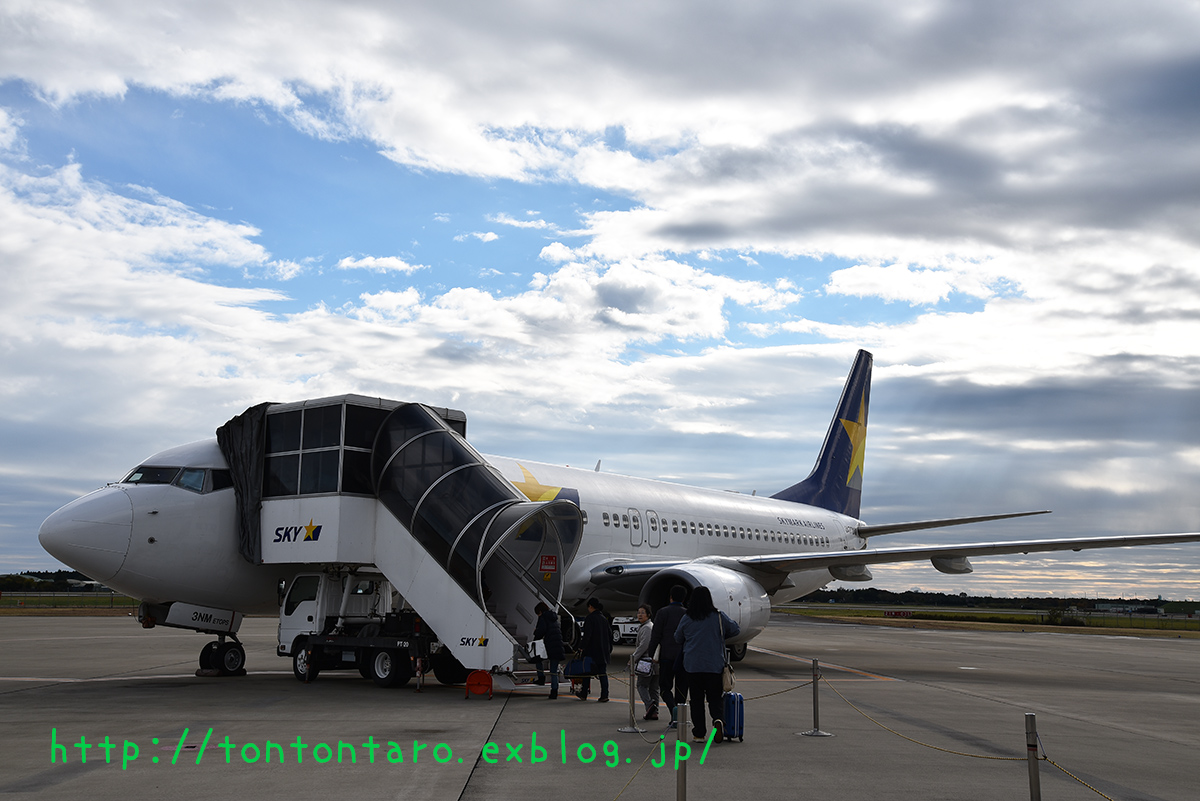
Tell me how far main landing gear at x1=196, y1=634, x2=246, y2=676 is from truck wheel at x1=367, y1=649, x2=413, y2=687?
3061 mm

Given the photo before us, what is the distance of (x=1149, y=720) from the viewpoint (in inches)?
512

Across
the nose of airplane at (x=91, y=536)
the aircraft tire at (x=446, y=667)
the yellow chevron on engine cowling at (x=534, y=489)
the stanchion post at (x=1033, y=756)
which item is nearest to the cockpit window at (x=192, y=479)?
the nose of airplane at (x=91, y=536)

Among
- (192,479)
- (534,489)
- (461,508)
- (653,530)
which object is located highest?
(534,489)

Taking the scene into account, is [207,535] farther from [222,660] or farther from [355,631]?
[355,631]

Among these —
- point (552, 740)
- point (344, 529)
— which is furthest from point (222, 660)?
point (552, 740)

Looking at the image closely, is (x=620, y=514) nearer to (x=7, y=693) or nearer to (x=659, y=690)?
(x=659, y=690)

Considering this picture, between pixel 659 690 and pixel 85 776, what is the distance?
20.7ft

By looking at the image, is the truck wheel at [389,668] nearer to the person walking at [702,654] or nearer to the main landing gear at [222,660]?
the main landing gear at [222,660]

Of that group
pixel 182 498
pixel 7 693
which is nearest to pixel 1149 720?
pixel 182 498

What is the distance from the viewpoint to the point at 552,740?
9.78 metres

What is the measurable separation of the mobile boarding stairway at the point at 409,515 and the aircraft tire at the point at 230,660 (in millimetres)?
2106

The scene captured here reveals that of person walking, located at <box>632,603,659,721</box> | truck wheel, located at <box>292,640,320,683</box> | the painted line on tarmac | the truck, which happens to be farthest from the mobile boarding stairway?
the painted line on tarmac

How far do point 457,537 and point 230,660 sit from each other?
17.8 ft

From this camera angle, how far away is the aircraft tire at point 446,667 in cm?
1507
